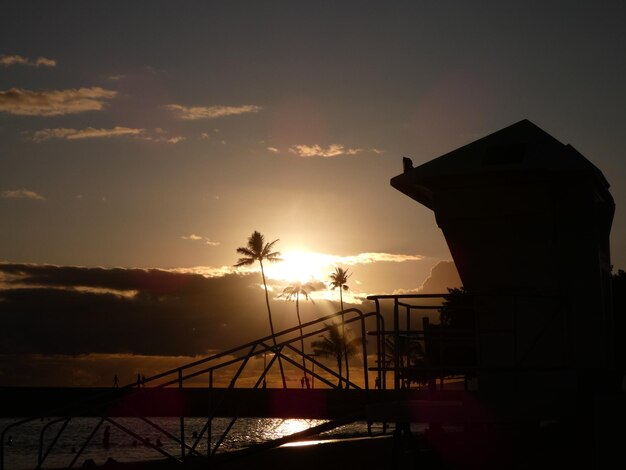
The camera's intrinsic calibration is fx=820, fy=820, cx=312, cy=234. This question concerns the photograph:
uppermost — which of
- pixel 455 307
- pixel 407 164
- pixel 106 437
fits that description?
pixel 407 164

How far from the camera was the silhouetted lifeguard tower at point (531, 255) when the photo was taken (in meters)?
10.5

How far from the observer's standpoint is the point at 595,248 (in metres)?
10.7

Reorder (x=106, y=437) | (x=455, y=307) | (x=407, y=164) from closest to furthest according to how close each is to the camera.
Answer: (x=455, y=307) < (x=407, y=164) < (x=106, y=437)

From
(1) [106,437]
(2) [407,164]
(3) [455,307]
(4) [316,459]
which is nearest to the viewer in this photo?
(3) [455,307]

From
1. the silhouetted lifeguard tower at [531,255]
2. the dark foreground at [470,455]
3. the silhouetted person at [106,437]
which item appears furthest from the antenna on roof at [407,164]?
the silhouetted person at [106,437]

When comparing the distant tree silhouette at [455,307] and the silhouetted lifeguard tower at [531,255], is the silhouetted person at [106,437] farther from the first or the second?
the silhouetted lifeguard tower at [531,255]

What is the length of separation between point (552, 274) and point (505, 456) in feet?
8.98

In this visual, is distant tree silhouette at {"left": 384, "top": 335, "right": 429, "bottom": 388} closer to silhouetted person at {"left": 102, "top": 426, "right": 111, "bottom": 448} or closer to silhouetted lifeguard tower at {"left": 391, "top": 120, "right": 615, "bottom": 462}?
silhouetted lifeguard tower at {"left": 391, "top": 120, "right": 615, "bottom": 462}

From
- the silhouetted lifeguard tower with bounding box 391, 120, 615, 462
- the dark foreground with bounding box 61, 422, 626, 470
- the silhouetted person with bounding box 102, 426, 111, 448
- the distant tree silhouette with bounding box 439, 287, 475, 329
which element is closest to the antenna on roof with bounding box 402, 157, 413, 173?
the silhouetted lifeguard tower with bounding box 391, 120, 615, 462

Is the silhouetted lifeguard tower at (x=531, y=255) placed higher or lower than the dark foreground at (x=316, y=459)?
higher

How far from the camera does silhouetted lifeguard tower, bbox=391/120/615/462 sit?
34.6 ft

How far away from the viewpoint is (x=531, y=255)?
430 inches

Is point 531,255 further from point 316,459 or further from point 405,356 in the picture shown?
point 316,459

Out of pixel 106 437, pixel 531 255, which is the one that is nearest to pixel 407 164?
pixel 531 255
